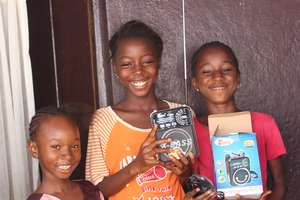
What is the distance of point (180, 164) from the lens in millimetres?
1967

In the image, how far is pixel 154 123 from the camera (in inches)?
78.1

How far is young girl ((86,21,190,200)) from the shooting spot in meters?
2.11

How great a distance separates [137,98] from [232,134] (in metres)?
0.47

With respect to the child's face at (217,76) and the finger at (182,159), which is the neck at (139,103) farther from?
the finger at (182,159)

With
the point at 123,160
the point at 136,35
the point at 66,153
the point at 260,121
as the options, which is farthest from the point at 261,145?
the point at 66,153

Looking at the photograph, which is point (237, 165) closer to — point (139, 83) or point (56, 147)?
point (139, 83)

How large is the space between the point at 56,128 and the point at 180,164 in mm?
457

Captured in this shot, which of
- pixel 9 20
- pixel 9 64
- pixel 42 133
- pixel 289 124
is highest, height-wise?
pixel 9 20

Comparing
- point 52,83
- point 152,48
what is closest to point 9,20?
point 52,83

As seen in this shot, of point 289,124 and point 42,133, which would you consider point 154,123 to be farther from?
point 289,124

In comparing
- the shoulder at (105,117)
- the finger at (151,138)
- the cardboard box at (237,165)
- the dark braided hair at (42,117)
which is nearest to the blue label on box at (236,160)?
the cardboard box at (237,165)

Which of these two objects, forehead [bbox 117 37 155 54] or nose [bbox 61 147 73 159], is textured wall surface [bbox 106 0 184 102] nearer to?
forehead [bbox 117 37 155 54]

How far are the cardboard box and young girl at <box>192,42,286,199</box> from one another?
0.65ft

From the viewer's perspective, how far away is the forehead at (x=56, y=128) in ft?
6.31
